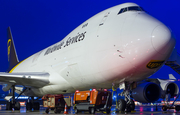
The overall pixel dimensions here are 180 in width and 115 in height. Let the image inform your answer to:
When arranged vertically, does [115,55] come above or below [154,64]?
above

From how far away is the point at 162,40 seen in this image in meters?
7.11

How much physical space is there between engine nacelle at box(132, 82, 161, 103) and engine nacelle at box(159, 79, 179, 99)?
7.51 ft

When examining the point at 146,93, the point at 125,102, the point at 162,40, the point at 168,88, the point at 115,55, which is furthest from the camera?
the point at 168,88

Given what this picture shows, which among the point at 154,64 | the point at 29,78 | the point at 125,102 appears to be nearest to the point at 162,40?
the point at 154,64

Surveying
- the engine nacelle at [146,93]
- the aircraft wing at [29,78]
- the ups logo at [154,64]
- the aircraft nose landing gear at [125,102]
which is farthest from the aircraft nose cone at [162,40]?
the aircraft wing at [29,78]

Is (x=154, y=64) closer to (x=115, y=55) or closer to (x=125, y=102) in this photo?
(x=115, y=55)

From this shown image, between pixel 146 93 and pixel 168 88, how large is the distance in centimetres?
359

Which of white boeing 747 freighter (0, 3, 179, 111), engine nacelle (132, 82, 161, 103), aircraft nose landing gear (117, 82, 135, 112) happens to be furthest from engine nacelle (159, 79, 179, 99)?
aircraft nose landing gear (117, 82, 135, 112)

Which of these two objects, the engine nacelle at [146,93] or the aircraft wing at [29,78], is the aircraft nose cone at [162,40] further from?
the aircraft wing at [29,78]

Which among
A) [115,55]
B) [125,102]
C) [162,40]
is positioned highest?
[162,40]

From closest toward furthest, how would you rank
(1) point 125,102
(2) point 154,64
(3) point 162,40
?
1. (3) point 162,40
2. (2) point 154,64
3. (1) point 125,102

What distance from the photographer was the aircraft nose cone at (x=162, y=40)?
280 inches

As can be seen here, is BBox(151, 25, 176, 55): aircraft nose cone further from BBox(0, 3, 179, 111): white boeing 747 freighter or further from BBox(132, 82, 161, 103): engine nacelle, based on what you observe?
A: BBox(132, 82, 161, 103): engine nacelle

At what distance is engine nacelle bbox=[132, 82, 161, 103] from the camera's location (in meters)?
10.3
